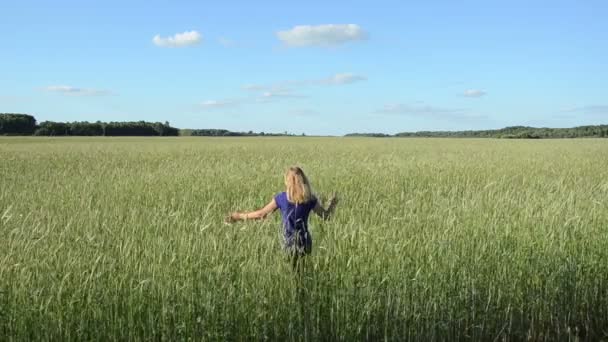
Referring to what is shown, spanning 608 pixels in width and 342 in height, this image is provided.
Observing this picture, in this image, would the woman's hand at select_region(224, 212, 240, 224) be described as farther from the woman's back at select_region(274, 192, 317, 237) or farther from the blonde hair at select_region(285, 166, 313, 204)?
the blonde hair at select_region(285, 166, 313, 204)

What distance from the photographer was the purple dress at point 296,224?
4270 millimetres

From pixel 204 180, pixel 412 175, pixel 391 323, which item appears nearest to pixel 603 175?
pixel 412 175

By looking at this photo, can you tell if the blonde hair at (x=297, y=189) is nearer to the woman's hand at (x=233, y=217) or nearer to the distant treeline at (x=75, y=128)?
the woman's hand at (x=233, y=217)

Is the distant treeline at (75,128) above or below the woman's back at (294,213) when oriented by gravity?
above

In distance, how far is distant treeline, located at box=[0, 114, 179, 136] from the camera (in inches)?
2486

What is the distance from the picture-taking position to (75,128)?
216ft

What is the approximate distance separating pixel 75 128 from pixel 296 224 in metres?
67.5

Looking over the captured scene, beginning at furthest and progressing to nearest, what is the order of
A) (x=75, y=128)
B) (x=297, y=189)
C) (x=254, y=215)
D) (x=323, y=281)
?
(x=75, y=128) < (x=254, y=215) < (x=297, y=189) < (x=323, y=281)

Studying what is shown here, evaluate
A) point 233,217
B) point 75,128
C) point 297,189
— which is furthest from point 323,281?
point 75,128

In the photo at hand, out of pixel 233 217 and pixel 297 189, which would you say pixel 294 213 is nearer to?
pixel 297 189

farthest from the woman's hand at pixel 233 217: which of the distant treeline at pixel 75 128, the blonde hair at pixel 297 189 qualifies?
the distant treeline at pixel 75 128

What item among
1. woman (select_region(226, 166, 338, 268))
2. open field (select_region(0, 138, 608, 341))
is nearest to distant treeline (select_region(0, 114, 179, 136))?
open field (select_region(0, 138, 608, 341))

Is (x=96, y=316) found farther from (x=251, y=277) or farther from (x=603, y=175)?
(x=603, y=175)

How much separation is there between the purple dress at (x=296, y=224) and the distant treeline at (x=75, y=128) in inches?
2529
